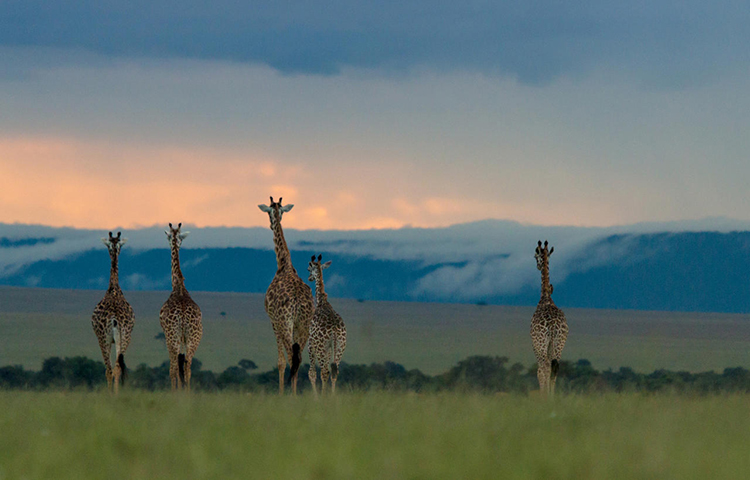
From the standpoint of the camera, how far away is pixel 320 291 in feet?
63.4

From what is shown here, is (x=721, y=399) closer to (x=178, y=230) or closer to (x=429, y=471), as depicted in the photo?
(x=429, y=471)

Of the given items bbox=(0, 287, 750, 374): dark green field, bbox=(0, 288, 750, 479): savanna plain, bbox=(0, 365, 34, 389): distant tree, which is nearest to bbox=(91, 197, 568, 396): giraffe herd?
A: bbox=(0, 288, 750, 479): savanna plain

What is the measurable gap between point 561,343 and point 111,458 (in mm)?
11858

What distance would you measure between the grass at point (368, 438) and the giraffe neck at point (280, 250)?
488cm

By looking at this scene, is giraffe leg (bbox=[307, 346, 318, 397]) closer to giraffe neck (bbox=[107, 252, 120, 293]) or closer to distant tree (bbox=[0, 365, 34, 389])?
giraffe neck (bbox=[107, 252, 120, 293])

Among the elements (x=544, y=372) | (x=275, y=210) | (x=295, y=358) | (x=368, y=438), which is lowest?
(x=368, y=438)

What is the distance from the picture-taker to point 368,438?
10.6 m

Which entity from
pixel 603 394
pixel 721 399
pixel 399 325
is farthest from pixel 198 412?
pixel 399 325

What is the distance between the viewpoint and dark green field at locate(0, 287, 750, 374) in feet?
261

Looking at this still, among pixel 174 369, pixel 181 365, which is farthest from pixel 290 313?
pixel 174 369

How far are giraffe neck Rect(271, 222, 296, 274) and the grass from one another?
488 cm

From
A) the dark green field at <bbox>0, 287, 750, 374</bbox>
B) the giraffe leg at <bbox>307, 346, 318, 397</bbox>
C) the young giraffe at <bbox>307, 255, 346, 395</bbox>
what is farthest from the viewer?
the dark green field at <bbox>0, 287, 750, 374</bbox>

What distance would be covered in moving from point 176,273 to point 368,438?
36.4ft

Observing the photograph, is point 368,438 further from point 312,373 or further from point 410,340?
point 410,340
